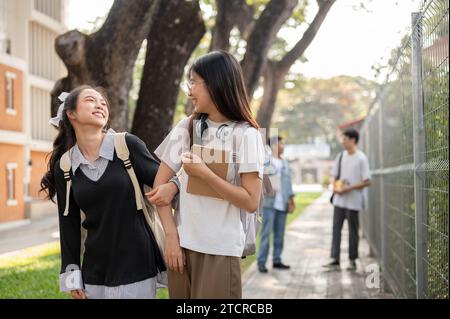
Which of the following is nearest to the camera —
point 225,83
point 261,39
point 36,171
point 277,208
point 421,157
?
point 225,83

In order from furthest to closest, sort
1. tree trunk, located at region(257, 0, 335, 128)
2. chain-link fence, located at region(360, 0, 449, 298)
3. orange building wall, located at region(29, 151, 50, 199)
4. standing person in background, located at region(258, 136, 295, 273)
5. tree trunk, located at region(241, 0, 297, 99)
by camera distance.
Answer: orange building wall, located at region(29, 151, 50, 199)
tree trunk, located at region(257, 0, 335, 128)
tree trunk, located at region(241, 0, 297, 99)
standing person in background, located at region(258, 136, 295, 273)
chain-link fence, located at region(360, 0, 449, 298)

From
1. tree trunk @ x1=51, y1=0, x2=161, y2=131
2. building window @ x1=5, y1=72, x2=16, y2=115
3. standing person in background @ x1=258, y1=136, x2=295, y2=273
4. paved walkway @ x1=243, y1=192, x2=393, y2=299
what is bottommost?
paved walkway @ x1=243, y1=192, x2=393, y2=299

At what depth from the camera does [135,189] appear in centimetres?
375

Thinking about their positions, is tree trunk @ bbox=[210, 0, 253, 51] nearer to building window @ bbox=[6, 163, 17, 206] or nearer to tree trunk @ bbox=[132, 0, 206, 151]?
tree trunk @ bbox=[132, 0, 206, 151]

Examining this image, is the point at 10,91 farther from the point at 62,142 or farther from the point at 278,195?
the point at 62,142

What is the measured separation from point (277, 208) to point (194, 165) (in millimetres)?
7706

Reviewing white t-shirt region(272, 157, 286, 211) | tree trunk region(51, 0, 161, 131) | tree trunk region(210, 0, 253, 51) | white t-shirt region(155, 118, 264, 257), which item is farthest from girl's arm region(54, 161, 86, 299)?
tree trunk region(210, 0, 253, 51)

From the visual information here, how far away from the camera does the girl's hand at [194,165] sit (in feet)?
11.0

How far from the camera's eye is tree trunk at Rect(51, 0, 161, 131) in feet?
24.8

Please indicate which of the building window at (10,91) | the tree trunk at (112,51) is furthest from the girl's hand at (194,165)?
the building window at (10,91)

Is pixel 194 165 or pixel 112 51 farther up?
pixel 112 51

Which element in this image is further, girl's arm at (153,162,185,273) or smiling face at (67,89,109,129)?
smiling face at (67,89,109,129)

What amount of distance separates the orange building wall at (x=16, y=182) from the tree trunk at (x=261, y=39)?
14.1m

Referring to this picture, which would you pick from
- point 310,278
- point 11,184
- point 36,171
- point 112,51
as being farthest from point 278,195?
point 36,171
